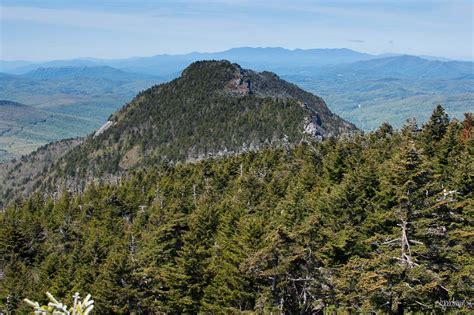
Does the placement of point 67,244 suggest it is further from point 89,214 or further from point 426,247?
point 426,247

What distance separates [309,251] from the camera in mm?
31219

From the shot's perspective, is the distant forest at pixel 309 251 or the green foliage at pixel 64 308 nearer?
the green foliage at pixel 64 308

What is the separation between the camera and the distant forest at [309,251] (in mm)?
26469

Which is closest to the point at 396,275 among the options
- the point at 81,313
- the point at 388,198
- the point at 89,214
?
the point at 388,198

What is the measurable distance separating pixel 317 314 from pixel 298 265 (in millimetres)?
8018

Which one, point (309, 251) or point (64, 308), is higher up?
point (64, 308)

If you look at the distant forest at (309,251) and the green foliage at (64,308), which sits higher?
the green foliage at (64,308)

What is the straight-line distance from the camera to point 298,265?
103 feet

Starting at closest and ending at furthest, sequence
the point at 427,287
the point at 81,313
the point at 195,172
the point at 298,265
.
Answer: the point at 81,313
the point at 427,287
the point at 298,265
the point at 195,172

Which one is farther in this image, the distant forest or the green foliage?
the distant forest

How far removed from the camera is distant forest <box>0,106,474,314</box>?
86.8ft

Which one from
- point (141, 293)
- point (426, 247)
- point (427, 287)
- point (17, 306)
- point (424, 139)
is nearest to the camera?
point (427, 287)

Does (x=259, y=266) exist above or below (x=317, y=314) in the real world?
above

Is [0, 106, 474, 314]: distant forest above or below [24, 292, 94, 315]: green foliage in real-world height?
below
